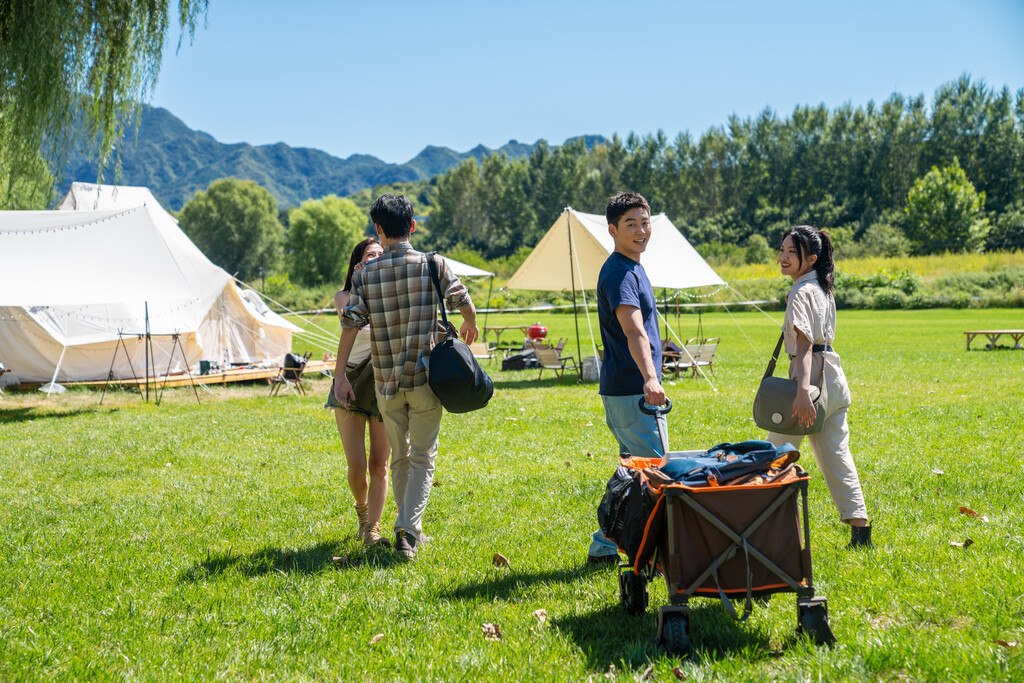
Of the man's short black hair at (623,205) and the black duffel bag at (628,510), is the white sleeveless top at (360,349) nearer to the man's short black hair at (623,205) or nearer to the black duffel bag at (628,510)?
the man's short black hair at (623,205)

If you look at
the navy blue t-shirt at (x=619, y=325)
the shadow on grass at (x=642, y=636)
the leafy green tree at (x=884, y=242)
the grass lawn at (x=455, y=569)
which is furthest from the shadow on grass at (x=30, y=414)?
the leafy green tree at (x=884, y=242)

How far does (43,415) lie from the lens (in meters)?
11.3

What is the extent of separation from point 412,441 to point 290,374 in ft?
36.2

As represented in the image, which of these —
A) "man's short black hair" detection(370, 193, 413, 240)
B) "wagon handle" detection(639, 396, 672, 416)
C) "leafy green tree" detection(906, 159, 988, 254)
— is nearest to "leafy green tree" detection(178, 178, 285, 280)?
"leafy green tree" detection(906, 159, 988, 254)

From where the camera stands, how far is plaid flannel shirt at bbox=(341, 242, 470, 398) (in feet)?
14.0

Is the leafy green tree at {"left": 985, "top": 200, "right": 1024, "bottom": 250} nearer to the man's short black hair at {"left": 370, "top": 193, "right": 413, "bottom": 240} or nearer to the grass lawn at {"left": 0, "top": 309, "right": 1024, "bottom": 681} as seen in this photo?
the grass lawn at {"left": 0, "top": 309, "right": 1024, "bottom": 681}

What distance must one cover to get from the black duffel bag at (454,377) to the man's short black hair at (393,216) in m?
0.23

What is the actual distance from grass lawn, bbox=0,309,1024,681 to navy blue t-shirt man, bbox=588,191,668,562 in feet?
2.70

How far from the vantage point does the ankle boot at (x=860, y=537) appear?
4402 mm

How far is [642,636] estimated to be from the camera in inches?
133

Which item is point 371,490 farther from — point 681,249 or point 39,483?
point 681,249

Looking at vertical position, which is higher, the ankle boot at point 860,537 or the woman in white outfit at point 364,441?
the woman in white outfit at point 364,441

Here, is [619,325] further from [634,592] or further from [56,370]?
[56,370]

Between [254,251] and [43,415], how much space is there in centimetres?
Result: 7572
